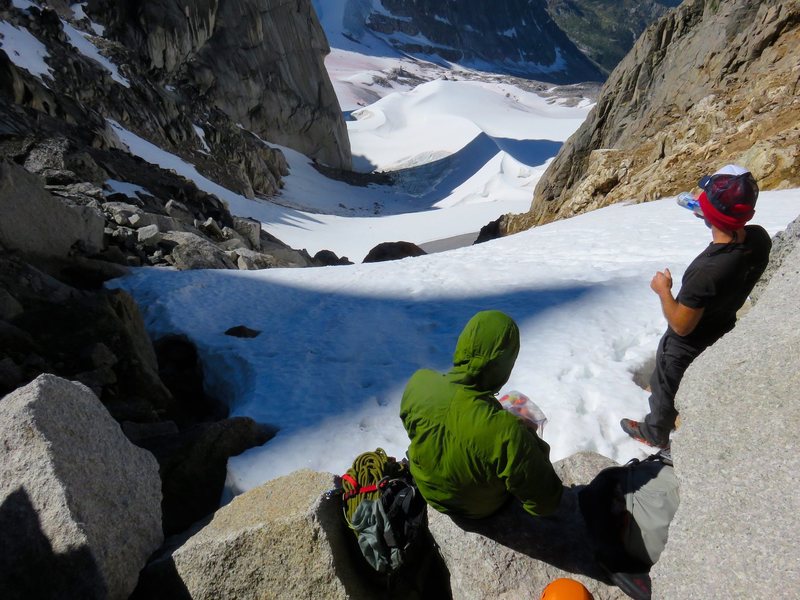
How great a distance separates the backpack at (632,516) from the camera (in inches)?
69.8

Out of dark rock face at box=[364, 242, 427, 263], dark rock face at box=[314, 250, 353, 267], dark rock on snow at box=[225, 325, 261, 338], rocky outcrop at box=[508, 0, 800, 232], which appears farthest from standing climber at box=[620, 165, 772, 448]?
dark rock face at box=[314, 250, 353, 267]

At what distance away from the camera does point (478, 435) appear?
185cm

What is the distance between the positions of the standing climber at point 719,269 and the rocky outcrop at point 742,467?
1.74 ft

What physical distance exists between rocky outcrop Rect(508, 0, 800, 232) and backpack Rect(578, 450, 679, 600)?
8.13 meters

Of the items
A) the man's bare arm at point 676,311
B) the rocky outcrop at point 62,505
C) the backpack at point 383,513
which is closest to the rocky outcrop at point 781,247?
the man's bare arm at point 676,311

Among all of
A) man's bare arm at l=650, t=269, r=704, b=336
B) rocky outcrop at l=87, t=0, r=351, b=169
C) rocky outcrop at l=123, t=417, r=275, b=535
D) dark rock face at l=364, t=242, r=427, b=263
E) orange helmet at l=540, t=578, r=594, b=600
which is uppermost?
man's bare arm at l=650, t=269, r=704, b=336

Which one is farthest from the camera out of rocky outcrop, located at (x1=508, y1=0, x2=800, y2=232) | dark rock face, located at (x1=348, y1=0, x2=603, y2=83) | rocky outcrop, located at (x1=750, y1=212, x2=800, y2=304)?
dark rock face, located at (x1=348, y1=0, x2=603, y2=83)

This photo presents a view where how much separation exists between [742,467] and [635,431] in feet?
4.94

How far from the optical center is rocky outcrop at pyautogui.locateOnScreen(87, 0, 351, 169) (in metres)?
27.9

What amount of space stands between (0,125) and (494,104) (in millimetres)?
50606

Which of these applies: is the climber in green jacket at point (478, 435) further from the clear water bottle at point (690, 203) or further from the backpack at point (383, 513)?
the clear water bottle at point (690, 203)

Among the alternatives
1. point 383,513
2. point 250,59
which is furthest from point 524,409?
point 250,59

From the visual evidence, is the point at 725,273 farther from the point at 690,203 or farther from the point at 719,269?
the point at 690,203

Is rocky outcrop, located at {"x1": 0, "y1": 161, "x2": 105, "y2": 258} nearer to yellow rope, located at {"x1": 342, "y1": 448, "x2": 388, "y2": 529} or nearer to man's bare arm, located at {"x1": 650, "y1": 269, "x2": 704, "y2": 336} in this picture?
yellow rope, located at {"x1": 342, "y1": 448, "x2": 388, "y2": 529}
